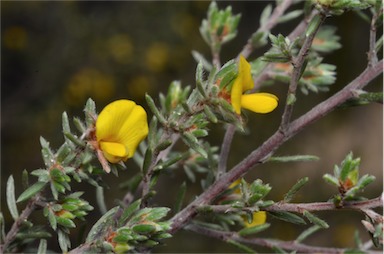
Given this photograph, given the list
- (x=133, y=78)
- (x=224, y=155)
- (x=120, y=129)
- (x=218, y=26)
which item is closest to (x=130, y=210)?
(x=120, y=129)

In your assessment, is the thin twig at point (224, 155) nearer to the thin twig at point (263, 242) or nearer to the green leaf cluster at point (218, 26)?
the thin twig at point (263, 242)

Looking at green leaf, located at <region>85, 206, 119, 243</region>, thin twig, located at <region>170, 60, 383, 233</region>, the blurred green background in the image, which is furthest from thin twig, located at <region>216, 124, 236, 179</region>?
the blurred green background

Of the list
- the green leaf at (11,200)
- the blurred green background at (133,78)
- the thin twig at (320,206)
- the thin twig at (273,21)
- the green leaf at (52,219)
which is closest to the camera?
the thin twig at (320,206)

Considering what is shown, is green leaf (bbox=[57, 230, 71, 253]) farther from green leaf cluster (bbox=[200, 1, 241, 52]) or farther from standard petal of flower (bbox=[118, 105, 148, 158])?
green leaf cluster (bbox=[200, 1, 241, 52])

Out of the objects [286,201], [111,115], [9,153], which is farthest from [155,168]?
[9,153]

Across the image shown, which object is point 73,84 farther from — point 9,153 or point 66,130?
point 66,130

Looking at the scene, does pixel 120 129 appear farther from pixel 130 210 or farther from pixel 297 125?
pixel 297 125

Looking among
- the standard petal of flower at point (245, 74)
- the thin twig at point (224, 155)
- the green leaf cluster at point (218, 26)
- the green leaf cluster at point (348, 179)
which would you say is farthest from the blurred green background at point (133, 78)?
the green leaf cluster at point (348, 179)
